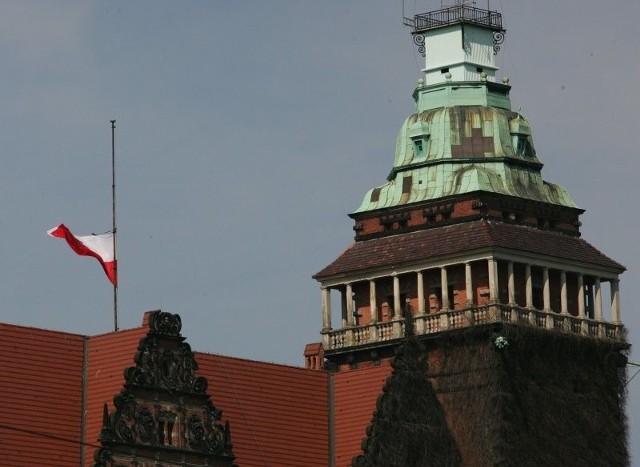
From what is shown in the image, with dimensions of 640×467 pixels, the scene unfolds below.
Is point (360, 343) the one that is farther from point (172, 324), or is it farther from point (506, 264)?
point (172, 324)

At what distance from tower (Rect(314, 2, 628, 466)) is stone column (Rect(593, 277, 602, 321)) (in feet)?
0.17

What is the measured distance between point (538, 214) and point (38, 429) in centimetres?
2706

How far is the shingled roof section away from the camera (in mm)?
131500

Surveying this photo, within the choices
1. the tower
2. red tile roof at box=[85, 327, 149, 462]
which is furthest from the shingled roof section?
red tile roof at box=[85, 327, 149, 462]

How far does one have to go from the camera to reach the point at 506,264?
131m

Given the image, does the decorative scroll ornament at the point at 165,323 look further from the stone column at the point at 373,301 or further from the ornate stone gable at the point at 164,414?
the stone column at the point at 373,301

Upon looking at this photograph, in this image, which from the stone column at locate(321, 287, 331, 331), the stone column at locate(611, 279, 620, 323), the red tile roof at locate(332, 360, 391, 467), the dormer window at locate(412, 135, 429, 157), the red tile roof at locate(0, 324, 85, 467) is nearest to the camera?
the red tile roof at locate(0, 324, 85, 467)

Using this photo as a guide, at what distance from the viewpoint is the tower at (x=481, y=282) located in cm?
12925

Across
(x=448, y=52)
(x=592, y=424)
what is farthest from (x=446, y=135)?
(x=592, y=424)

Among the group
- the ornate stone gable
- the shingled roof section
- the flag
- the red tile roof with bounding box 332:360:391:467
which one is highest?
the shingled roof section

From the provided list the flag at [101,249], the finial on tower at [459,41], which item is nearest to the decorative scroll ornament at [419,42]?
the finial on tower at [459,41]

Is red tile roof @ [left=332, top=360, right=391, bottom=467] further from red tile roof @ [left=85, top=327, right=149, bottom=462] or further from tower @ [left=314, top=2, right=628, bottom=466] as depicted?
red tile roof @ [left=85, top=327, right=149, bottom=462]

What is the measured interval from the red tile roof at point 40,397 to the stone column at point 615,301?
2484 centimetres

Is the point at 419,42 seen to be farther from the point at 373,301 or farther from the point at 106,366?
the point at 106,366
